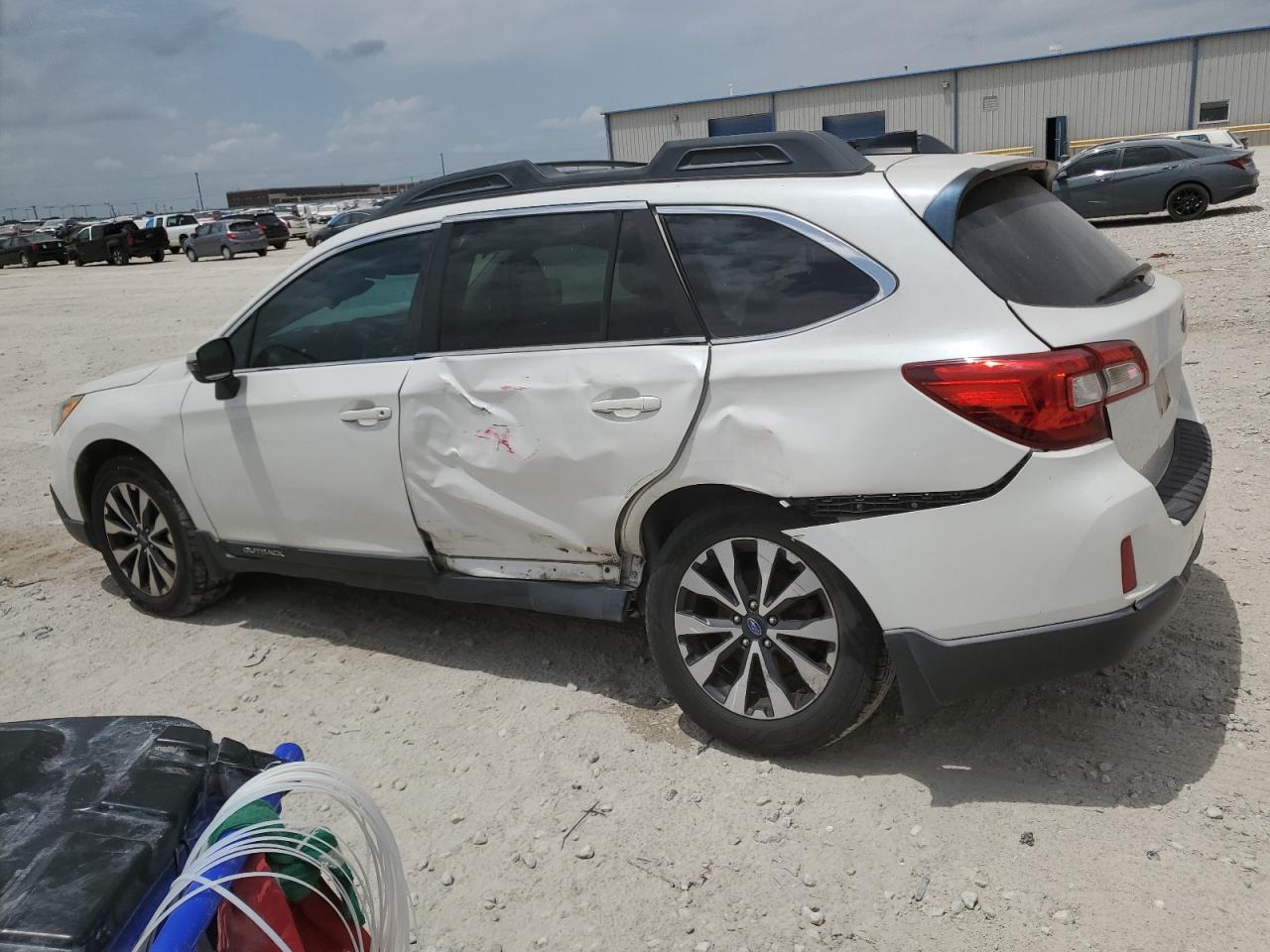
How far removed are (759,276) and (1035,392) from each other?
926 mm

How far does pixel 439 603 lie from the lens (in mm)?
4988

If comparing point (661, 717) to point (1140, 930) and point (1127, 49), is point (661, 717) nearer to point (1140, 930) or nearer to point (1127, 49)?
point (1140, 930)

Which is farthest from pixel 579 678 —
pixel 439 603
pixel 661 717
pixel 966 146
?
pixel 966 146

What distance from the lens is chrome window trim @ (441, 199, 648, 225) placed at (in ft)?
11.8

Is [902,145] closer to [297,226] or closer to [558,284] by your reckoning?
[558,284]

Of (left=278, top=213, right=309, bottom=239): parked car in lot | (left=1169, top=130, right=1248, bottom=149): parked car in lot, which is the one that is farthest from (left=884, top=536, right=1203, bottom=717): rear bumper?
(left=278, top=213, right=309, bottom=239): parked car in lot

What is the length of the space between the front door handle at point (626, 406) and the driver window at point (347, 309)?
0.92m

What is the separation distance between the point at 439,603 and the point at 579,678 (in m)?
1.11

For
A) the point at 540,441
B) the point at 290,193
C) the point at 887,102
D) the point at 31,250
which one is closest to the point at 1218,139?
the point at 540,441

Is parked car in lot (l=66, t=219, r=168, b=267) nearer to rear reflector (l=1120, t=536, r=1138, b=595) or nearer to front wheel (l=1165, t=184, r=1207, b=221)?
front wheel (l=1165, t=184, r=1207, b=221)

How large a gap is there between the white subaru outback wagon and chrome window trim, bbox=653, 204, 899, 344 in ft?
0.03

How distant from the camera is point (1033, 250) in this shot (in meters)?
3.17

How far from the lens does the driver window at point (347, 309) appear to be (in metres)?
4.09

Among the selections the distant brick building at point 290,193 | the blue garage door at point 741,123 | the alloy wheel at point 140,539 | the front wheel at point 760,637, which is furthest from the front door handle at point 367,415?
the distant brick building at point 290,193
